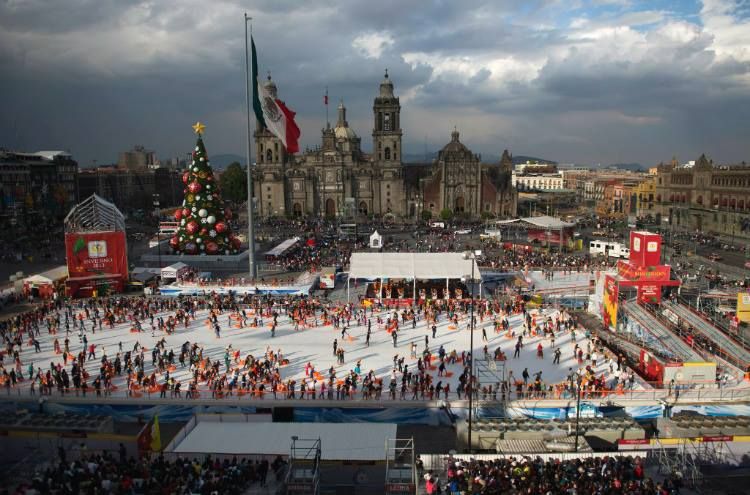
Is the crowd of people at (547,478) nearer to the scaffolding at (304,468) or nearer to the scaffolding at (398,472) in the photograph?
the scaffolding at (398,472)

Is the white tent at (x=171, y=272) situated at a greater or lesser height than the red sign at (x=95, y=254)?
lesser

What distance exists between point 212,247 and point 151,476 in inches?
1060

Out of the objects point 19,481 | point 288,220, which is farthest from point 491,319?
point 288,220

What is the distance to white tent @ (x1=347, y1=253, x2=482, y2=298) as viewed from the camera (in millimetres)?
29109

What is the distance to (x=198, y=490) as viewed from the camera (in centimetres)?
1112

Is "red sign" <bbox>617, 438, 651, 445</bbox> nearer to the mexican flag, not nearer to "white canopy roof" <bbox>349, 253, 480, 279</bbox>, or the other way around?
"white canopy roof" <bbox>349, 253, 480, 279</bbox>

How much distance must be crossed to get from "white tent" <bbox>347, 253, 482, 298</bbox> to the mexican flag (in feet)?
24.2

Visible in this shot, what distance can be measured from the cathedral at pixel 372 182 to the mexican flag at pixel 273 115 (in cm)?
4055

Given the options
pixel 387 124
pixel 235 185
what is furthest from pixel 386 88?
pixel 235 185

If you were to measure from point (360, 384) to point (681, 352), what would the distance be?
39.2 feet

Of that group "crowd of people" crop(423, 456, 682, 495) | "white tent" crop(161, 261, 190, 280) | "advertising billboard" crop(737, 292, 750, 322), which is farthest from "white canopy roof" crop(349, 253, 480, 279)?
"crowd of people" crop(423, 456, 682, 495)

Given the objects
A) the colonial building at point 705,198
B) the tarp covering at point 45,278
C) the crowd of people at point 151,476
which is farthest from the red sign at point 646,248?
the colonial building at point 705,198

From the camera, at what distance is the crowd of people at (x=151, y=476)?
1097 cm

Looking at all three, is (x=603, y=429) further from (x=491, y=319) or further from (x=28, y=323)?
(x=28, y=323)
